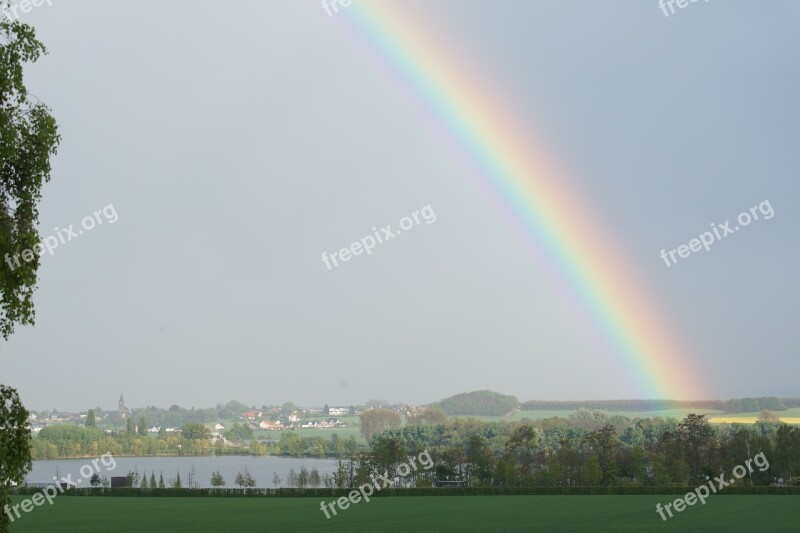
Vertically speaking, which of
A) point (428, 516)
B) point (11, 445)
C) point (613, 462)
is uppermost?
point (11, 445)

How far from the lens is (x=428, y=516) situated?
6719cm

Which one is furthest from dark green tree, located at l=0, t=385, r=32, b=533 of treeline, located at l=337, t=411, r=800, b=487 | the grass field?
treeline, located at l=337, t=411, r=800, b=487

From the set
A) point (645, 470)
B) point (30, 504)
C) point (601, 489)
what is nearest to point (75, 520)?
point (30, 504)

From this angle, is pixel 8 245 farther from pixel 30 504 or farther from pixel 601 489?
pixel 601 489

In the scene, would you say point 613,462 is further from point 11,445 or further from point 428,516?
point 11,445

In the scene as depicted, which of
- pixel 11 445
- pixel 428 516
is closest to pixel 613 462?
pixel 428 516

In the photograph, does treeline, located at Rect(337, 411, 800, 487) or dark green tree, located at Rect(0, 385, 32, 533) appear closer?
dark green tree, located at Rect(0, 385, 32, 533)

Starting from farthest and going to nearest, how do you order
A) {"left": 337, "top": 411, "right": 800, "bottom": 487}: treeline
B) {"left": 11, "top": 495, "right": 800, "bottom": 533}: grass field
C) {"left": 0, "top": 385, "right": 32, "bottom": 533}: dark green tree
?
1. {"left": 337, "top": 411, "right": 800, "bottom": 487}: treeline
2. {"left": 11, "top": 495, "right": 800, "bottom": 533}: grass field
3. {"left": 0, "top": 385, "right": 32, "bottom": 533}: dark green tree

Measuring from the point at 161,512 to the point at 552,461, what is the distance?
7500 centimetres

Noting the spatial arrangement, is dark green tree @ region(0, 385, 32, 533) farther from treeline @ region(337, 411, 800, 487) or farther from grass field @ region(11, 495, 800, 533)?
treeline @ region(337, 411, 800, 487)

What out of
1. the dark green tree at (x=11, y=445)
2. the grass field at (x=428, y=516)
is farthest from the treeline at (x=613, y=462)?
the dark green tree at (x=11, y=445)

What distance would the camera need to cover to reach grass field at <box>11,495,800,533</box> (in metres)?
56.2

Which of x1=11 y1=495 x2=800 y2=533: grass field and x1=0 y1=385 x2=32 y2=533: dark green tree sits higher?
x1=0 y1=385 x2=32 y2=533: dark green tree

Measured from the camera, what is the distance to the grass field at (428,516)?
56250 millimetres
